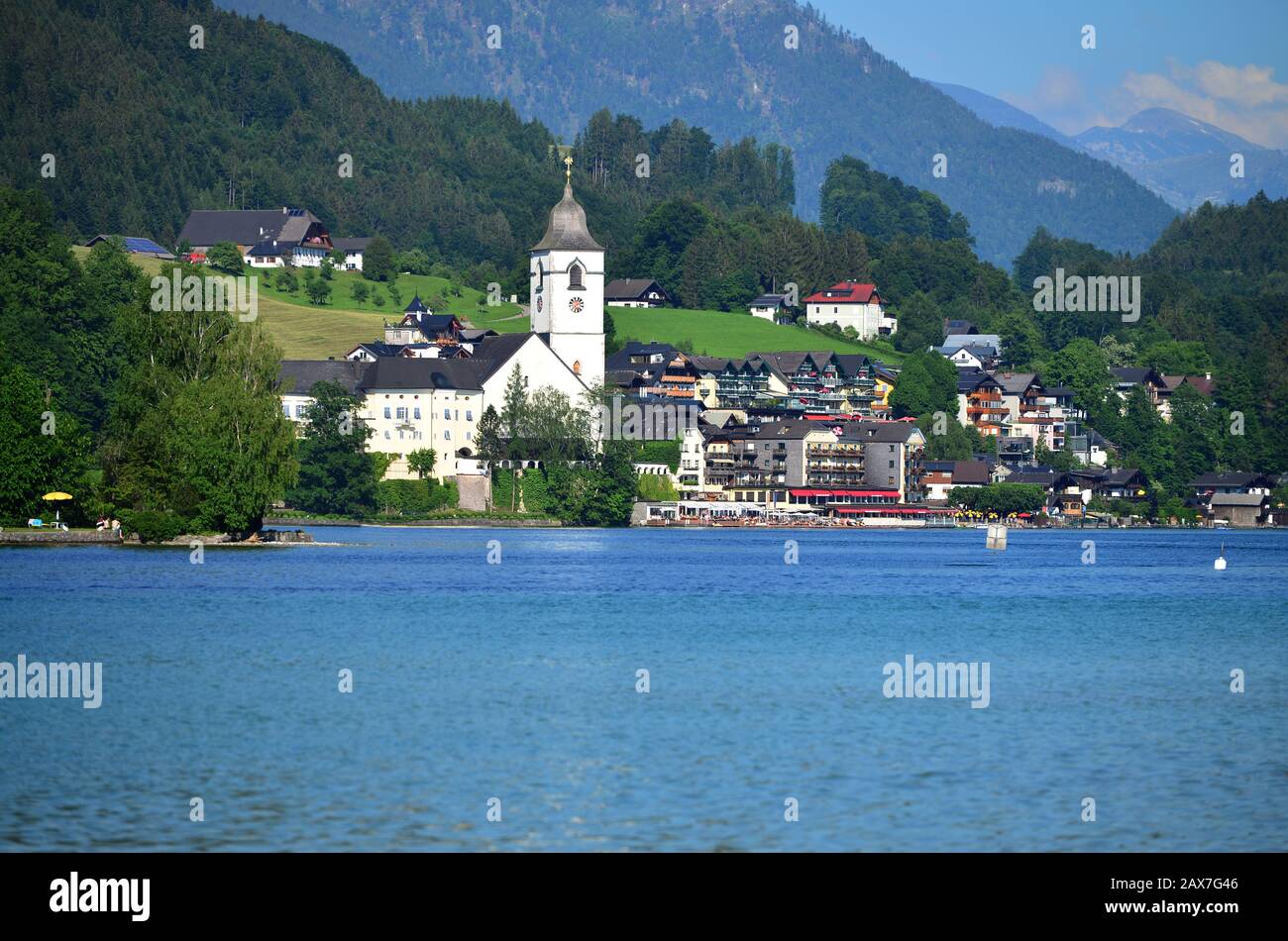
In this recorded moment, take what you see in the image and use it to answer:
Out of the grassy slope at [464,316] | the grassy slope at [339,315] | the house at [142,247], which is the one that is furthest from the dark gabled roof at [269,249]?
the house at [142,247]

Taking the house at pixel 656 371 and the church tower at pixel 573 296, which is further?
the house at pixel 656 371

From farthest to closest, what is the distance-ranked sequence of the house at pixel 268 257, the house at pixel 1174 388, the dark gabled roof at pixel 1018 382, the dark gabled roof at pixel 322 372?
the house at pixel 268 257, the house at pixel 1174 388, the dark gabled roof at pixel 1018 382, the dark gabled roof at pixel 322 372

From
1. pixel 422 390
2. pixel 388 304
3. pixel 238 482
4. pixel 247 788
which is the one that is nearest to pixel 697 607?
pixel 238 482

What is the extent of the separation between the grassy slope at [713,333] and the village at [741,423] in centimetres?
485

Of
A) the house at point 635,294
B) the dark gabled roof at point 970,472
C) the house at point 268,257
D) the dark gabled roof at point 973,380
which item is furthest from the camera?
the house at point 635,294

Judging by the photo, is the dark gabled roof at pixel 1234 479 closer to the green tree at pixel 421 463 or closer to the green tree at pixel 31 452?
the green tree at pixel 421 463

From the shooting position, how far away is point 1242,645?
51.2m

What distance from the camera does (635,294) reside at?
645 ft

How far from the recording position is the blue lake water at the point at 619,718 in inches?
1025

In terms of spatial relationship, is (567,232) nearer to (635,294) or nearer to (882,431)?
(882,431)
